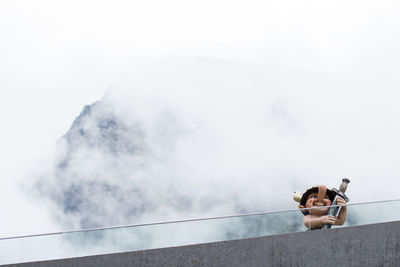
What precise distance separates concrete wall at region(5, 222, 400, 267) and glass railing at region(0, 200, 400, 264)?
148mm

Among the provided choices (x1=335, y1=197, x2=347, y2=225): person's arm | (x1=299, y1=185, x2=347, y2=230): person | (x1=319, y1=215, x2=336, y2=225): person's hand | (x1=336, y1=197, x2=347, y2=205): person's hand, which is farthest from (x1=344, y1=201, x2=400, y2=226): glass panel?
(x1=336, y1=197, x2=347, y2=205): person's hand

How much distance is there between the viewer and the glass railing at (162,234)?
966 centimetres

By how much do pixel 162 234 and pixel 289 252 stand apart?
126 inches

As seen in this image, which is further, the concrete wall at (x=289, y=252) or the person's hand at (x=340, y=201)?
the person's hand at (x=340, y=201)

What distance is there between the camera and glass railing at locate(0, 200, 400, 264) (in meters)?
9.66

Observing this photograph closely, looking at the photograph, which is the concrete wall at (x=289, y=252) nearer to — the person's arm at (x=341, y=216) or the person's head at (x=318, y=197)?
the person's arm at (x=341, y=216)

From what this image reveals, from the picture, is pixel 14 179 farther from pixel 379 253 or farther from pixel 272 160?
pixel 379 253

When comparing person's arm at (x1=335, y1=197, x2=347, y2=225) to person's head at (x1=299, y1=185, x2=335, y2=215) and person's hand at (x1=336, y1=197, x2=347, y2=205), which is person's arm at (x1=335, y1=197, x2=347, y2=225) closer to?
person's hand at (x1=336, y1=197, x2=347, y2=205)

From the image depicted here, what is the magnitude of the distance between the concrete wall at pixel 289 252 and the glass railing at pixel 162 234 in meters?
0.15

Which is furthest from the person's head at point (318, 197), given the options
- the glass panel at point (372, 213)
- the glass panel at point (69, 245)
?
the glass panel at point (69, 245)

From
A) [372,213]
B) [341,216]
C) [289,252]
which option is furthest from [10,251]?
[372,213]

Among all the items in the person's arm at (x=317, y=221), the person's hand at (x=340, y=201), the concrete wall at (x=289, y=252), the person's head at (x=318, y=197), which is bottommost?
the concrete wall at (x=289, y=252)

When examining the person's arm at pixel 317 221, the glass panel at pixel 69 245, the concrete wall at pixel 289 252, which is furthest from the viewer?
the person's arm at pixel 317 221

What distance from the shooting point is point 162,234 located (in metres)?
10.6
